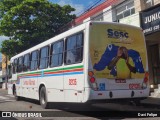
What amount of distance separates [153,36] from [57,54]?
293 inches

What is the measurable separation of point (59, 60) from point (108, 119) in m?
3.42

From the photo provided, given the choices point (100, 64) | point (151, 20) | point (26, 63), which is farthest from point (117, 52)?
point (26, 63)

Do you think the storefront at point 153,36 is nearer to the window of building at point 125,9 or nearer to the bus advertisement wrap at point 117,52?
the window of building at point 125,9

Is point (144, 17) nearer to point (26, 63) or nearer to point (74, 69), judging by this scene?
point (26, 63)

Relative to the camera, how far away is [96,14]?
26719 mm

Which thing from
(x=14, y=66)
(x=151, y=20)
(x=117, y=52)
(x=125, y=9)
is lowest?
(x=117, y=52)

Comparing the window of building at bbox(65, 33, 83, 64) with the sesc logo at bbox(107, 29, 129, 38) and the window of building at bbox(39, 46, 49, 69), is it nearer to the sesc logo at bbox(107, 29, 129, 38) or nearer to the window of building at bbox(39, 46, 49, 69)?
the sesc logo at bbox(107, 29, 129, 38)

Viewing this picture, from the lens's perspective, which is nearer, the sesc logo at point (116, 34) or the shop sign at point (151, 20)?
the sesc logo at point (116, 34)

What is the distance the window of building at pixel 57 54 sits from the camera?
1239 cm

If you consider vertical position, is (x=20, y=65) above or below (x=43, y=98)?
above

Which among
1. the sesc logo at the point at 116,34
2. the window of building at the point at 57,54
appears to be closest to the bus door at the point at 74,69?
the window of building at the point at 57,54

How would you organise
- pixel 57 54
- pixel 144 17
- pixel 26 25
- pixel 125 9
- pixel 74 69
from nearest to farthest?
pixel 74 69 < pixel 57 54 < pixel 144 17 < pixel 125 9 < pixel 26 25

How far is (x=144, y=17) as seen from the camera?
55.2 feet

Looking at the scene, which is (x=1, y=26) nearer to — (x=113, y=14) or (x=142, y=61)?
(x=113, y=14)
